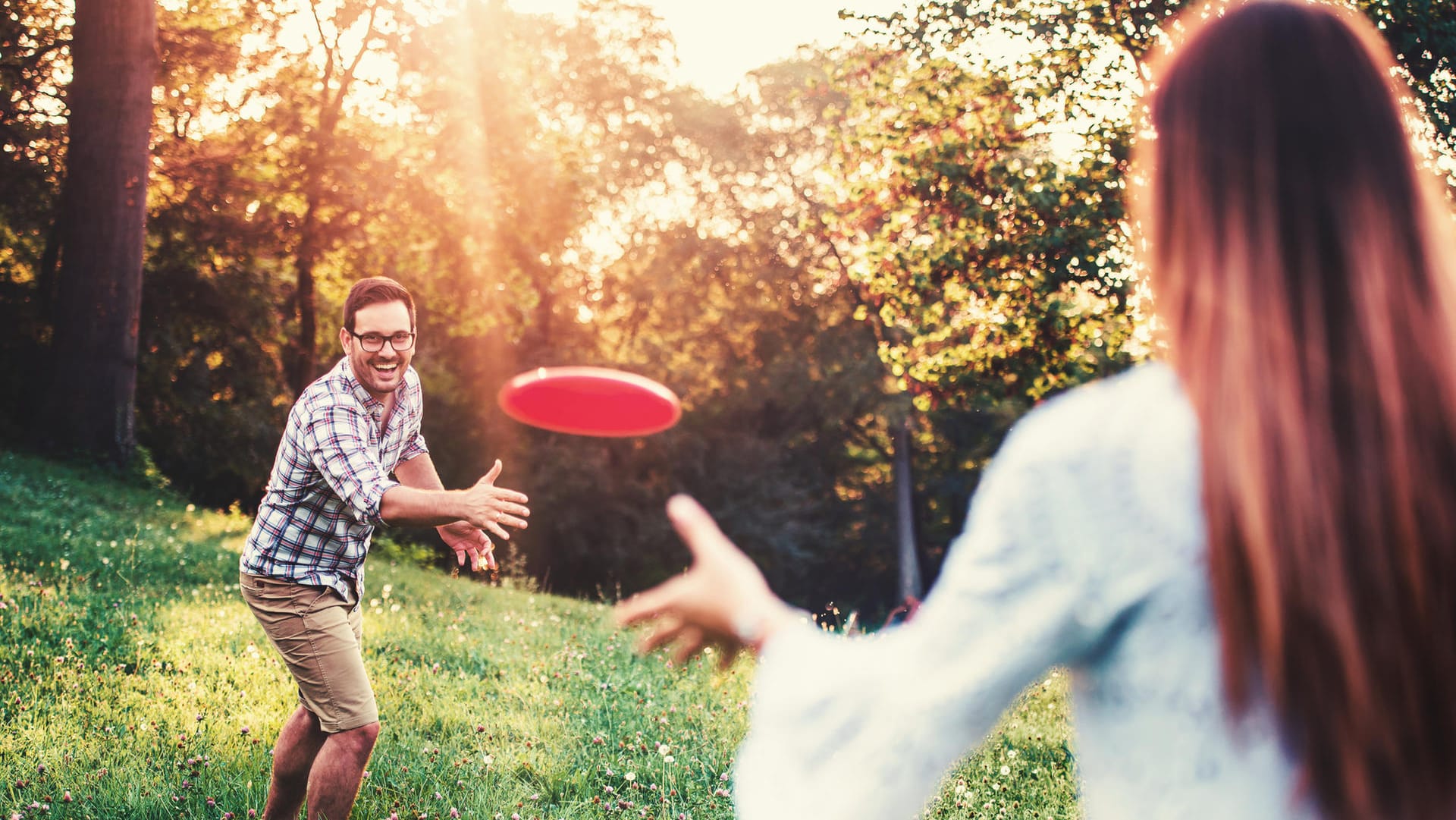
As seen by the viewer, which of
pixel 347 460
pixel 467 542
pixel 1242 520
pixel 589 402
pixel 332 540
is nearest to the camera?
pixel 1242 520

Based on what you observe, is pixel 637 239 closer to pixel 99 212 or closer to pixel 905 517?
pixel 905 517

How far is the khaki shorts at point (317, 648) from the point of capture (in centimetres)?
383

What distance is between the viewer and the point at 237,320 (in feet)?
71.4

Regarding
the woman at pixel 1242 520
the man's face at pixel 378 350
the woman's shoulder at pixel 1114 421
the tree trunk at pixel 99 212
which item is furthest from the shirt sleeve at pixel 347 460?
the tree trunk at pixel 99 212

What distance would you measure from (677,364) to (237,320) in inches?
509

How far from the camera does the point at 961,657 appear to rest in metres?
1.20

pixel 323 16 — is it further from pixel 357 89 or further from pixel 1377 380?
pixel 1377 380

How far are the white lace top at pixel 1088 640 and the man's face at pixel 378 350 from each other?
124 inches

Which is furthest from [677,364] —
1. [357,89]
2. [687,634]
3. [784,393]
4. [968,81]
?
[687,634]

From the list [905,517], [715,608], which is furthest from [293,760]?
[905,517]

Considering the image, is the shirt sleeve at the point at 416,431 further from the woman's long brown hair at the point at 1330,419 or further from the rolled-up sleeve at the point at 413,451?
the woman's long brown hair at the point at 1330,419

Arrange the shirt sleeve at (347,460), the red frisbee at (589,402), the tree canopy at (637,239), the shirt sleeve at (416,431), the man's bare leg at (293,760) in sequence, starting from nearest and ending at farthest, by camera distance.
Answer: the shirt sleeve at (347,460)
the man's bare leg at (293,760)
the shirt sleeve at (416,431)
the red frisbee at (589,402)
the tree canopy at (637,239)

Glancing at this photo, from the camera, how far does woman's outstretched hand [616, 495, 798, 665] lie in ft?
4.92

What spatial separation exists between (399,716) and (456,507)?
9.58 feet
